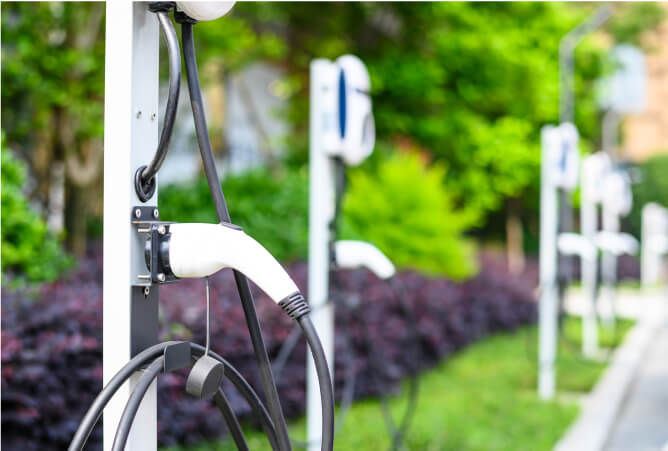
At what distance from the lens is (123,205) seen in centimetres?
143

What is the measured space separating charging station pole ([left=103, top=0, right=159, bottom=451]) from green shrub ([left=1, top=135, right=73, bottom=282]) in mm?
2933

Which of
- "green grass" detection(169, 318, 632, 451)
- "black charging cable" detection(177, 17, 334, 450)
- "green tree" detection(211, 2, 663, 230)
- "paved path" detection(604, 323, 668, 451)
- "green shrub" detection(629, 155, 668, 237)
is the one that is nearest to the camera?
"black charging cable" detection(177, 17, 334, 450)

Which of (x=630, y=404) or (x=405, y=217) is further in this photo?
(x=405, y=217)

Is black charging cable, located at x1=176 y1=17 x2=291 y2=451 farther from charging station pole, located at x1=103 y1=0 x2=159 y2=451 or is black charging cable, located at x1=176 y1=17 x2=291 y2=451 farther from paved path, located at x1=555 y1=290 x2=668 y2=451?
paved path, located at x1=555 y1=290 x2=668 y2=451

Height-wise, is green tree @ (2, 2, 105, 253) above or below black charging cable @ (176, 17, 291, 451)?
above

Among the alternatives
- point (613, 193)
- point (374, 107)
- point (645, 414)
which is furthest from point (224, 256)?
point (374, 107)

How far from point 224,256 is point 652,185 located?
82.7 feet

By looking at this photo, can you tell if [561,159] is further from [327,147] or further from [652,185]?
[652,185]

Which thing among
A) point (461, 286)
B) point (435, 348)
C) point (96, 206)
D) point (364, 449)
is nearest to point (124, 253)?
point (364, 449)

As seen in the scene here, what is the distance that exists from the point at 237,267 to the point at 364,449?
11.0ft

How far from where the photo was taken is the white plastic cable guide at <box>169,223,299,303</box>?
4.53ft

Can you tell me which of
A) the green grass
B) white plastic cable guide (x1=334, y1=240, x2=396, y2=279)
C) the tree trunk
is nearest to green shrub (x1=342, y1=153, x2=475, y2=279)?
the green grass

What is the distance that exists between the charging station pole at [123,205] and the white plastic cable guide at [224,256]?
0.07m

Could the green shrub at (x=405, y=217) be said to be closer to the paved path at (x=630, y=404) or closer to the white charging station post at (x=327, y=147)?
the paved path at (x=630, y=404)
